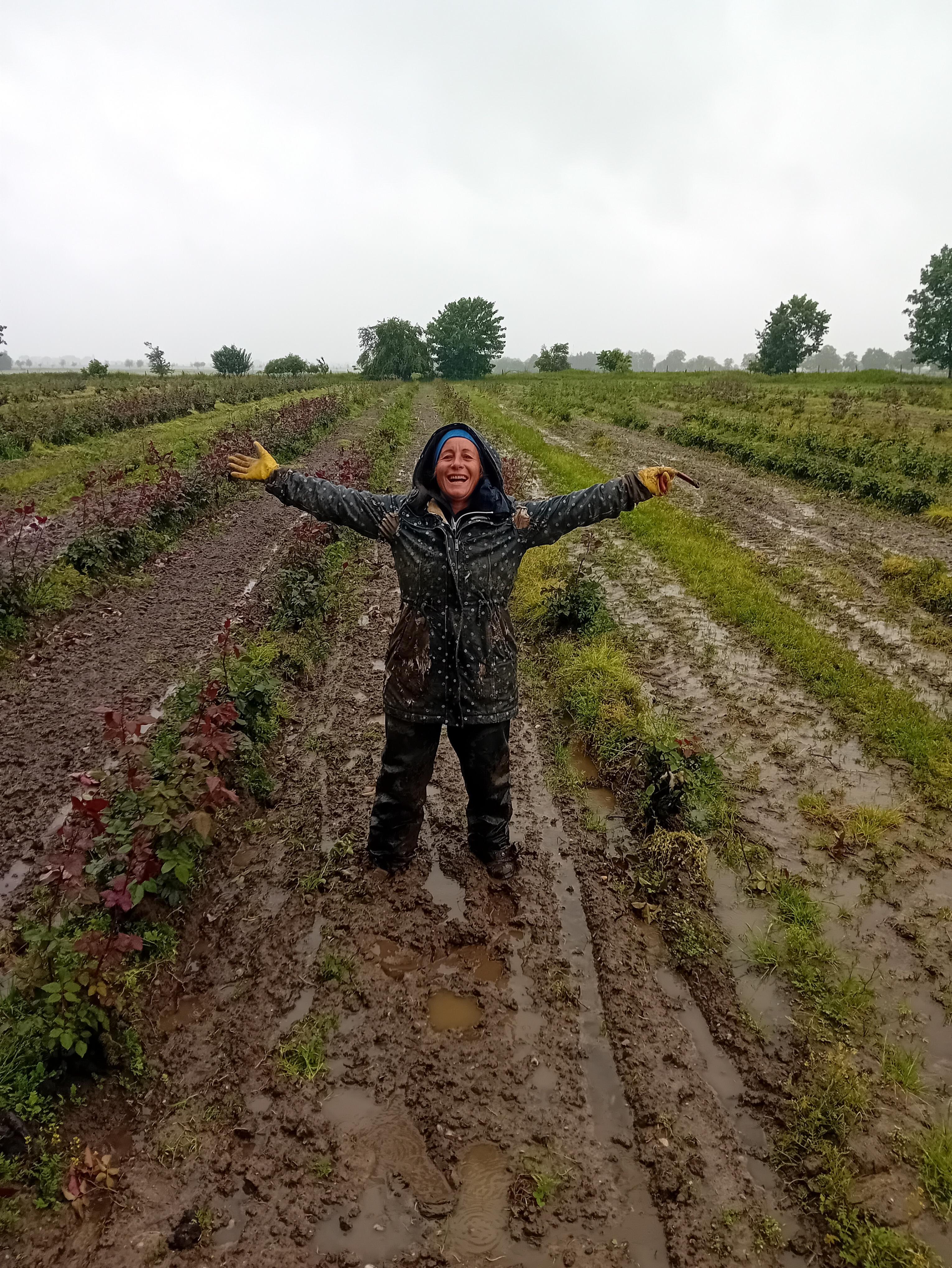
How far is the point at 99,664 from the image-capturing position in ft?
22.2

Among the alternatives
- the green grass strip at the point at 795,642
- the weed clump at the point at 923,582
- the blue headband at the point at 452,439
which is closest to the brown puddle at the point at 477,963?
the blue headband at the point at 452,439

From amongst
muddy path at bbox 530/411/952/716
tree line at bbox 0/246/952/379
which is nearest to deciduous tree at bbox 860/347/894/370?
tree line at bbox 0/246/952/379

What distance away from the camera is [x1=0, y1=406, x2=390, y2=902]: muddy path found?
15.8 ft

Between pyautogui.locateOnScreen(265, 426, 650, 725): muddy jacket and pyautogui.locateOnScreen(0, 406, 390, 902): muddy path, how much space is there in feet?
9.50

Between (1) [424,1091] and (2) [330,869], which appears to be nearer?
(1) [424,1091]

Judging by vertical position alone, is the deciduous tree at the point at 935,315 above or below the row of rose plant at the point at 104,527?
above

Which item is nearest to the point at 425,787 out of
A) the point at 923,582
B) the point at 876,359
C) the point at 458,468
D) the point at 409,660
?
the point at 409,660

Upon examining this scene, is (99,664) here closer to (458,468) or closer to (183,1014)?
(183,1014)

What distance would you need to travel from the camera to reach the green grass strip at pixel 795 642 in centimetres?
526

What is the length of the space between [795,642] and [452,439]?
5269 mm

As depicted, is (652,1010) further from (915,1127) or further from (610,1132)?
(915,1127)

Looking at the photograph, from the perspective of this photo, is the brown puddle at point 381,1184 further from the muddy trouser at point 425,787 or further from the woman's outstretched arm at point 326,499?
Answer: the woman's outstretched arm at point 326,499

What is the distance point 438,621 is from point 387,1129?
2152mm

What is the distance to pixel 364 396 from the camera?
124 feet
